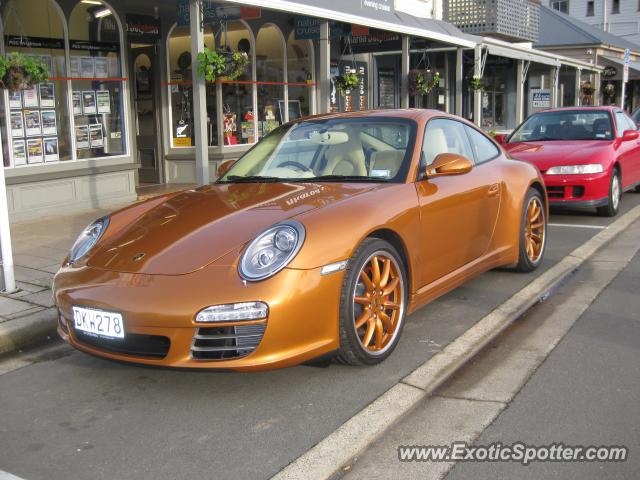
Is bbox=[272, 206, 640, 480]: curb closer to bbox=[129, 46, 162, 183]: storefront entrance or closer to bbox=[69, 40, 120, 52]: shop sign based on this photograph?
bbox=[69, 40, 120, 52]: shop sign

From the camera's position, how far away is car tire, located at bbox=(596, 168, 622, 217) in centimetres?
936

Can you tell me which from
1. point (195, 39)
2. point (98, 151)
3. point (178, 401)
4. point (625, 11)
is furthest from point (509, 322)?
point (625, 11)

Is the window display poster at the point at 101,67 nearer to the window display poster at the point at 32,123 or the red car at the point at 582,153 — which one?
the window display poster at the point at 32,123

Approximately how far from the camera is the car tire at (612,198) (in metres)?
9.36

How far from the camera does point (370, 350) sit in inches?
158

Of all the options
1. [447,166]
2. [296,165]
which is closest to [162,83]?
[296,165]

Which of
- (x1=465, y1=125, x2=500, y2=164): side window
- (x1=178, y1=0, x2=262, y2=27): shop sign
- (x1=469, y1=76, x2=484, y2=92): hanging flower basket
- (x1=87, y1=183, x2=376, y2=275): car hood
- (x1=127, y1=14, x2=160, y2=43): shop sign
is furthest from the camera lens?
(x1=469, y1=76, x2=484, y2=92): hanging flower basket

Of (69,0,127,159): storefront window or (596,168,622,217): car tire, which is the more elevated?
(69,0,127,159): storefront window

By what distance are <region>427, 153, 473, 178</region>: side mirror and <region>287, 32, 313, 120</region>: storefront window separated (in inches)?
392

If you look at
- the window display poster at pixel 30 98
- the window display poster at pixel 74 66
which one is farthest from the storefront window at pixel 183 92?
the window display poster at pixel 30 98

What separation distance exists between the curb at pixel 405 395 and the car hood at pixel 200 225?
1100 mm

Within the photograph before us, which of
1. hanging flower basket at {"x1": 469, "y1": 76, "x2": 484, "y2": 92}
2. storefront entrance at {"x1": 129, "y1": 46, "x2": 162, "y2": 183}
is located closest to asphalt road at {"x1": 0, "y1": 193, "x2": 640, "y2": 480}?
storefront entrance at {"x1": 129, "y1": 46, "x2": 162, "y2": 183}

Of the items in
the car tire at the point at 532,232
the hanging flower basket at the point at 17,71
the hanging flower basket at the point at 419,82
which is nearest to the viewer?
the car tire at the point at 532,232

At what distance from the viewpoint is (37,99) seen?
372 inches
